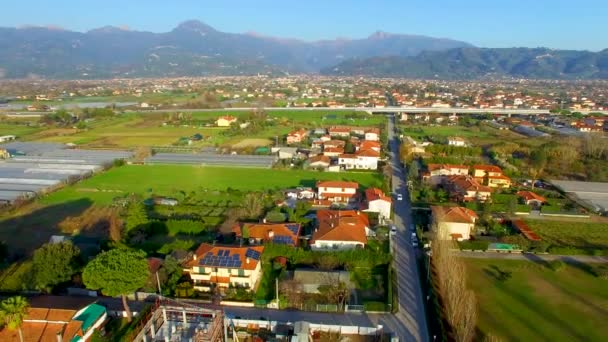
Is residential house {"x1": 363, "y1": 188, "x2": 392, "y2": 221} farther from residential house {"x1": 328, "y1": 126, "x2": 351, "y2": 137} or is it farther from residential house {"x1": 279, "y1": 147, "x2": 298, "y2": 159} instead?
residential house {"x1": 328, "y1": 126, "x2": 351, "y2": 137}

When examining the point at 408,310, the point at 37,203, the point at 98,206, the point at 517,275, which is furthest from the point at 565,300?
the point at 37,203

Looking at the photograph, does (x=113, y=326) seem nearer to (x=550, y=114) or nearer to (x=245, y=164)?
(x=245, y=164)

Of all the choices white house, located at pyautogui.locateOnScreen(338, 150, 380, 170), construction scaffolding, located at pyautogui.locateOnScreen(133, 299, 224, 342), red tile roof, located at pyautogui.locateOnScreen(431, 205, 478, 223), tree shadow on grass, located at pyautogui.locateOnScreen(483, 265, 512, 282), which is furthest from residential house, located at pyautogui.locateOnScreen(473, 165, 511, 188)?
construction scaffolding, located at pyautogui.locateOnScreen(133, 299, 224, 342)

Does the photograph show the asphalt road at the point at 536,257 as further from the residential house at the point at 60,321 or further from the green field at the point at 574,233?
the residential house at the point at 60,321

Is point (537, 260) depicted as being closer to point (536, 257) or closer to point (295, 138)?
point (536, 257)

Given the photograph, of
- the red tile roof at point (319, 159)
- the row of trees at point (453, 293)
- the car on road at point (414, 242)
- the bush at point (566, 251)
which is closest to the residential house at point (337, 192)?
the car on road at point (414, 242)

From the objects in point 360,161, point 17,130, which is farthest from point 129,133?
point 360,161
